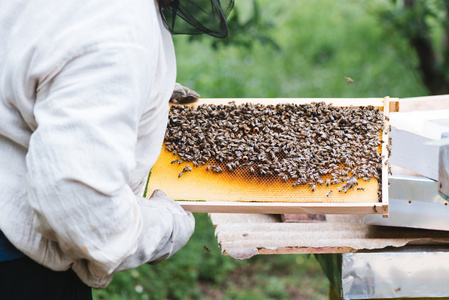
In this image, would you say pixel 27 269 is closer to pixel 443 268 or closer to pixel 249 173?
pixel 249 173

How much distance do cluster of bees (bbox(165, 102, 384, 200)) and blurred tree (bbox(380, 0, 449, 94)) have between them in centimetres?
353

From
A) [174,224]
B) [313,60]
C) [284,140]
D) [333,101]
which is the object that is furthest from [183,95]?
[313,60]

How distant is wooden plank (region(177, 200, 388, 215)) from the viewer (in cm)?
243

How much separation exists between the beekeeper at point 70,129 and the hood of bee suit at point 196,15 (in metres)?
0.02

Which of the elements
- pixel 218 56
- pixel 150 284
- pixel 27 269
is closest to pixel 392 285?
pixel 27 269

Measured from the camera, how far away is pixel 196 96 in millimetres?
Result: 3084

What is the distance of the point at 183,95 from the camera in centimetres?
302

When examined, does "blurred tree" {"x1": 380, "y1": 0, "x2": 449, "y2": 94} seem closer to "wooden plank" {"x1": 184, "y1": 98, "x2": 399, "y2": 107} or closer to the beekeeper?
"wooden plank" {"x1": 184, "y1": 98, "x2": 399, "y2": 107}

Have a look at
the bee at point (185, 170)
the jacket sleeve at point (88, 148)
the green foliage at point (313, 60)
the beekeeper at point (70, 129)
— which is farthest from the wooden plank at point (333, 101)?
the green foliage at point (313, 60)

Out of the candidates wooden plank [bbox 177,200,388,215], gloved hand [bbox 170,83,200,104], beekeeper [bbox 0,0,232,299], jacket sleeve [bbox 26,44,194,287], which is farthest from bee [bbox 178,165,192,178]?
jacket sleeve [bbox 26,44,194,287]

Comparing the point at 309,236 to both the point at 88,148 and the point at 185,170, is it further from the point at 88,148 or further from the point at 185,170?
the point at 88,148

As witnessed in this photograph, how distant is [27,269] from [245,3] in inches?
375

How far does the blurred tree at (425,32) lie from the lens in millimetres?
6168

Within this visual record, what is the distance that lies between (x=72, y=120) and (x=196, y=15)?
2.32 feet
